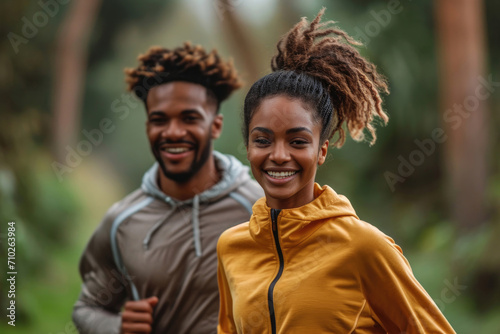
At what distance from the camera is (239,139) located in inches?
457

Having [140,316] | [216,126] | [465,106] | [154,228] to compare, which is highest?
[465,106]

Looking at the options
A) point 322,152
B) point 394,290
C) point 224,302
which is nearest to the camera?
point 394,290

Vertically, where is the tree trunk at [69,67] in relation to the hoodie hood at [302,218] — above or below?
above

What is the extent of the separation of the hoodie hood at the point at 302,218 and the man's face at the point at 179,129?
1.12 m

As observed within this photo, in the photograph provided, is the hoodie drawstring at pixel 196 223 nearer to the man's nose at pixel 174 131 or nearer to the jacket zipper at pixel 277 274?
the man's nose at pixel 174 131

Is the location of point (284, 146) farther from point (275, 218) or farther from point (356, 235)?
point (356, 235)

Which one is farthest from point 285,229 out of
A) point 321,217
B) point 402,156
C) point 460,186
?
point 402,156

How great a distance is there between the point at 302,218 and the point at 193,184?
4.27 ft

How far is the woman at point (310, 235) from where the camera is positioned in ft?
6.64

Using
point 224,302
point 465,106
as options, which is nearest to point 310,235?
point 224,302

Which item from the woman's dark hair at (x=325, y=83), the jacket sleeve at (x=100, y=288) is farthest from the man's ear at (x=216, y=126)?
the woman's dark hair at (x=325, y=83)

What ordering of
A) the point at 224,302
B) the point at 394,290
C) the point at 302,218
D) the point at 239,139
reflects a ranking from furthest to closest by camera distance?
1. the point at 239,139
2. the point at 224,302
3. the point at 302,218
4. the point at 394,290

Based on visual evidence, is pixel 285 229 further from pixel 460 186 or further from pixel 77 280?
pixel 77 280

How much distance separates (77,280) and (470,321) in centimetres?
594
